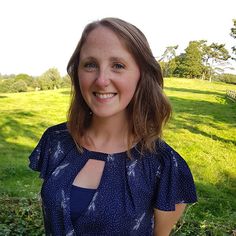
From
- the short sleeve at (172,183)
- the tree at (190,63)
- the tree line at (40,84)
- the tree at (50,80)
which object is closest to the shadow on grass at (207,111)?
the short sleeve at (172,183)

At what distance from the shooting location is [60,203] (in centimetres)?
186

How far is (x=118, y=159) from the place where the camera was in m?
1.96

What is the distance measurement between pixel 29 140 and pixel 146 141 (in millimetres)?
11230

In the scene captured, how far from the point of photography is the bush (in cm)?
424

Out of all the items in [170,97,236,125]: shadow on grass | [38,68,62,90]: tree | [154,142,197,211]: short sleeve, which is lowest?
[38,68,62,90]: tree

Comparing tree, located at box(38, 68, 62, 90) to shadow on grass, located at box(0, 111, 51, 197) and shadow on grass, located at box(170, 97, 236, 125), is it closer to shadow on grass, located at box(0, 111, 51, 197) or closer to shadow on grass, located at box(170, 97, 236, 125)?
shadow on grass, located at box(170, 97, 236, 125)

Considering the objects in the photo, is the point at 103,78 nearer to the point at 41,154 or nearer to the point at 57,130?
the point at 57,130

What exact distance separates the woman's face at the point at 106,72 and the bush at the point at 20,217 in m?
2.84

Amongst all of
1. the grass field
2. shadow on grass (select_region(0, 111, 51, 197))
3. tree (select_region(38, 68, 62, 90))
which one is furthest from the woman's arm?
tree (select_region(38, 68, 62, 90))

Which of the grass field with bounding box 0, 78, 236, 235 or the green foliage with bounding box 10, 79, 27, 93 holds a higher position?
the grass field with bounding box 0, 78, 236, 235

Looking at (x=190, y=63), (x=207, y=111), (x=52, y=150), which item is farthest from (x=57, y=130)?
(x=190, y=63)

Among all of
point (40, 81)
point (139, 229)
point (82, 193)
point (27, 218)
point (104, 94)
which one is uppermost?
point (104, 94)

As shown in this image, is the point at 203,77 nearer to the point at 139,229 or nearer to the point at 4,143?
Result: the point at 4,143

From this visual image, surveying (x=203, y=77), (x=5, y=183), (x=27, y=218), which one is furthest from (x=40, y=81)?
(x=27, y=218)
